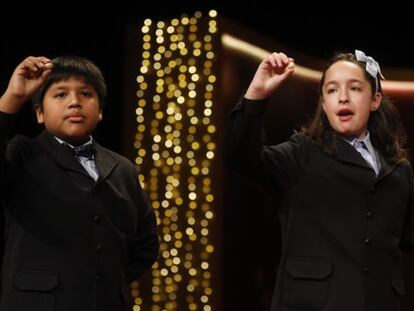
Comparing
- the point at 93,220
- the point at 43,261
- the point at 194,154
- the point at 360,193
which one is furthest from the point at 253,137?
the point at 194,154

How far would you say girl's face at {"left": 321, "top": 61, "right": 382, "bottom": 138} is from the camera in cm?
223

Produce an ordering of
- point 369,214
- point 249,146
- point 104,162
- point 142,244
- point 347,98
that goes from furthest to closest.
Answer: point 142,244 < point 104,162 < point 347,98 < point 369,214 < point 249,146

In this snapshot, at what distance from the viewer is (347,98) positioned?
2230 millimetres

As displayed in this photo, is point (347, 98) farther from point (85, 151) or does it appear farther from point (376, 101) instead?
point (85, 151)

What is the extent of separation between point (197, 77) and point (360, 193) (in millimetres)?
2047

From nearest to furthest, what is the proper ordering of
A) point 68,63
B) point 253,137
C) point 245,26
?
point 253,137, point 68,63, point 245,26

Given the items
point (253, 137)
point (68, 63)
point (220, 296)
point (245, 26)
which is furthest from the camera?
point (245, 26)

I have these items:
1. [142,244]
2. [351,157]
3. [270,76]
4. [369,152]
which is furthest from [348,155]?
[142,244]

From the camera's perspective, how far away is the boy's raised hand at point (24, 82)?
2064mm

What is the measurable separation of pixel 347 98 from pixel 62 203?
0.84 m

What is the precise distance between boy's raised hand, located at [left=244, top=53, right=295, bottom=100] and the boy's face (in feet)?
1.64

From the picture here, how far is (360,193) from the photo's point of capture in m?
2.15

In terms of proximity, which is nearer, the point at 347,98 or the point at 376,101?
the point at 347,98

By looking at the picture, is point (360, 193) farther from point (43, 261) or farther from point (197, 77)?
point (197, 77)
